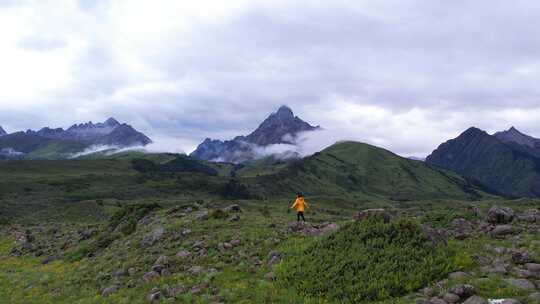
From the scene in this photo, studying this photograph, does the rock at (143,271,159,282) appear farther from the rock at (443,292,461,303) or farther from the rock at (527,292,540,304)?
the rock at (527,292,540,304)

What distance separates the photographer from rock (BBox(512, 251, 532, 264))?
1619cm

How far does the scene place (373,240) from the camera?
19844 mm

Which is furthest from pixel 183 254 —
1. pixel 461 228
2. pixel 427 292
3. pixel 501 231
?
pixel 501 231

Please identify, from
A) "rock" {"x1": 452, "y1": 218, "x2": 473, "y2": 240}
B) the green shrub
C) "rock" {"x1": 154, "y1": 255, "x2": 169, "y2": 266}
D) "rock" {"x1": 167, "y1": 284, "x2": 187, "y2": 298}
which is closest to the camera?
the green shrub

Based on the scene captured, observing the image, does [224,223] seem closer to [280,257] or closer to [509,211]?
[280,257]

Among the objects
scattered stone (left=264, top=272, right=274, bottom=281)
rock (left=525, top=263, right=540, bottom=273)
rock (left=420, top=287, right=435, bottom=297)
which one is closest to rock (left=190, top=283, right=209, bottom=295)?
scattered stone (left=264, top=272, right=274, bottom=281)

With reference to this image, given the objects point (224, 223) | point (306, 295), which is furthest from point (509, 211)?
point (224, 223)

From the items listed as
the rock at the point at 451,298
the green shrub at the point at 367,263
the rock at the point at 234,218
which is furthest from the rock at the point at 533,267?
the rock at the point at 234,218

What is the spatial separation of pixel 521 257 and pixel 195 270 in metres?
15.4

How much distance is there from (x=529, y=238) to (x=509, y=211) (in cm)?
461

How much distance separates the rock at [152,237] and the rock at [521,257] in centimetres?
2253

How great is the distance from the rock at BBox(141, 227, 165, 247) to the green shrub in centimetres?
1266

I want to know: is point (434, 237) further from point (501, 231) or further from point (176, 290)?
point (176, 290)

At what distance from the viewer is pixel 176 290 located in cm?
1984
